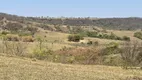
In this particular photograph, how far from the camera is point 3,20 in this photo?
107m

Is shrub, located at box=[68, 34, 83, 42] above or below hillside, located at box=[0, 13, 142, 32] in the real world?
above

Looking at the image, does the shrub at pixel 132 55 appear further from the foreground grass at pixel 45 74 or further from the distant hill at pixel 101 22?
the distant hill at pixel 101 22

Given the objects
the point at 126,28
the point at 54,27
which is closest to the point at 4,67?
the point at 54,27

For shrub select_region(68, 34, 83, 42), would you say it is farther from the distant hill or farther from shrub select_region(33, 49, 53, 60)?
the distant hill

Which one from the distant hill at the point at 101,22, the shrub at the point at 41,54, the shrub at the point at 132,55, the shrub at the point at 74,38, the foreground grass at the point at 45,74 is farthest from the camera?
the distant hill at the point at 101,22

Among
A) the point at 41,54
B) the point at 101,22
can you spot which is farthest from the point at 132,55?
the point at 101,22

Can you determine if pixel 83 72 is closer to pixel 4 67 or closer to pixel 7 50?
pixel 4 67

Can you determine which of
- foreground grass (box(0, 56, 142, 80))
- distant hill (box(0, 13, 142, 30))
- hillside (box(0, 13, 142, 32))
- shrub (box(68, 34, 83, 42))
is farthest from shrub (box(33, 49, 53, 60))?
distant hill (box(0, 13, 142, 30))

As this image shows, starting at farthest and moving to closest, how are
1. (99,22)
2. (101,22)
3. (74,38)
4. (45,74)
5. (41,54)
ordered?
(99,22) < (101,22) < (74,38) < (41,54) < (45,74)

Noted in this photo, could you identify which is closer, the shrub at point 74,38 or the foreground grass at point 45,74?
the foreground grass at point 45,74

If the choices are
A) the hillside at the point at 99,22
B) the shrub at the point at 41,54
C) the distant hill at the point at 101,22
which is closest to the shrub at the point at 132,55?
the shrub at the point at 41,54

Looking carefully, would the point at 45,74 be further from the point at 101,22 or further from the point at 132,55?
the point at 101,22

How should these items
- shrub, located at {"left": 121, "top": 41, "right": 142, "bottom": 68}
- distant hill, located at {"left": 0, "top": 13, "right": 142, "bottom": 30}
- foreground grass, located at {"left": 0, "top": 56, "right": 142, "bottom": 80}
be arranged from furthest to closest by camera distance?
1. distant hill, located at {"left": 0, "top": 13, "right": 142, "bottom": 30}
2. shrub, located at {"left": 121, "top": 41, "right": 142, "bottom": 68}
3. foreground grass, located at {"left": 0, "top": 56, "right": 142, "bottom": 80}

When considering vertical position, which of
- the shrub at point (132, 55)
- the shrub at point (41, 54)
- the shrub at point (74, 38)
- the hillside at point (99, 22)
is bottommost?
the hillside at point (99, 22)
